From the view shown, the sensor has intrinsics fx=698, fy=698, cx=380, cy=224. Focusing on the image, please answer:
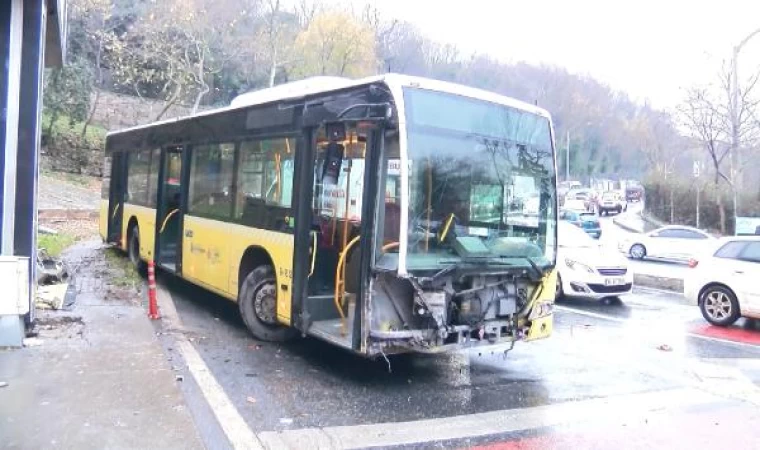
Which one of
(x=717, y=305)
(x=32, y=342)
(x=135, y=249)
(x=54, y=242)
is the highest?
(x=135, y=249)

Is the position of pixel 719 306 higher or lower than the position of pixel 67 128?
lower

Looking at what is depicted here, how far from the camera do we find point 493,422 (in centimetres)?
600

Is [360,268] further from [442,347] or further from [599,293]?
[599,293]

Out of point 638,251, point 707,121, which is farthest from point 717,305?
point 707,121

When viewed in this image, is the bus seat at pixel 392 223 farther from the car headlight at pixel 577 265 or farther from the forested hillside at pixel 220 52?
the forested hillside at pixel 220 52

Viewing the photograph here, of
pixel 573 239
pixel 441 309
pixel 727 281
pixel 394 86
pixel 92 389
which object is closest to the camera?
pixel 92 389

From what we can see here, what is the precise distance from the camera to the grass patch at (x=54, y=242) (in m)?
15.5

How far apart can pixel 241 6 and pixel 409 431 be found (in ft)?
130

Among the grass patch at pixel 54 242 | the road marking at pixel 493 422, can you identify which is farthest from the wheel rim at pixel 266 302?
the grass patch at pixel 54 242

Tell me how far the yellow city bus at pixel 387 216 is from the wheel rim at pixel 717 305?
486 cm

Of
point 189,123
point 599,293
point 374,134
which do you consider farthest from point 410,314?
point 599,293

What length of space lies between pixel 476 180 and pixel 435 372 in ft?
7.26

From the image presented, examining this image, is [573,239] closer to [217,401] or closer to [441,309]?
[441,309]

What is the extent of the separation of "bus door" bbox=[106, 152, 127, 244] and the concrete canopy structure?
24.3 feet
